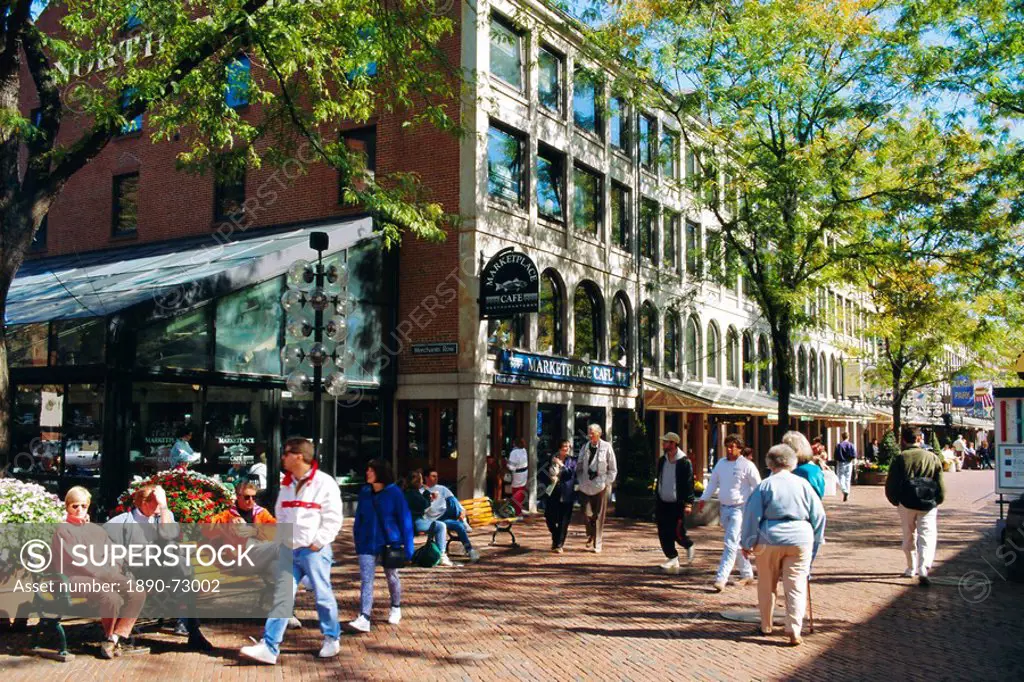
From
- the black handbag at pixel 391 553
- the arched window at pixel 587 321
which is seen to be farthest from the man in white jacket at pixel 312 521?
the arched window at pixel 587 321

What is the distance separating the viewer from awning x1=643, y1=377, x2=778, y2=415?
25125 millimetres

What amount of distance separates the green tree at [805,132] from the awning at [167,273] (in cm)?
732

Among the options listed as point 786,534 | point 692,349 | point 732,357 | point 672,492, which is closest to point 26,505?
point 786,534

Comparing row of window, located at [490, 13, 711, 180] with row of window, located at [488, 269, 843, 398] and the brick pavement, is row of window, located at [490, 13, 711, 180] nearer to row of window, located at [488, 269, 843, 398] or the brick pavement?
row of window, located at [488, 269, 843, 398]

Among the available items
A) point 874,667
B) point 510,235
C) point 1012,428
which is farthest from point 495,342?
point 874,667

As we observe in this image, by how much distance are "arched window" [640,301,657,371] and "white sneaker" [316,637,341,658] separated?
2020 centimetres

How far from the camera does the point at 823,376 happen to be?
150 ft

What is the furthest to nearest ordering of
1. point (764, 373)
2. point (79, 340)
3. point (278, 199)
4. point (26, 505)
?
point (764, 373)
point (278, 199)
point (79, 340)
point (26, 505)

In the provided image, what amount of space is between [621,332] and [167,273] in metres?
12.8

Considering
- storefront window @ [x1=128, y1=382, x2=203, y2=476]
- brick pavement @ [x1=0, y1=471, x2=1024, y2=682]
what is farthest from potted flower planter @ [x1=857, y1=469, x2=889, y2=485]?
storefront window @ [x1=128, y1=382, x2=203, y2=476]

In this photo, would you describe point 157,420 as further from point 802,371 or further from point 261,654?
point 802,371

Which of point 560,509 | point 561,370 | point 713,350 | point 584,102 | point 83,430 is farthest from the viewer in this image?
point 713,350

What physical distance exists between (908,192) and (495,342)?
9.10m

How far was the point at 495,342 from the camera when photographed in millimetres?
20234
